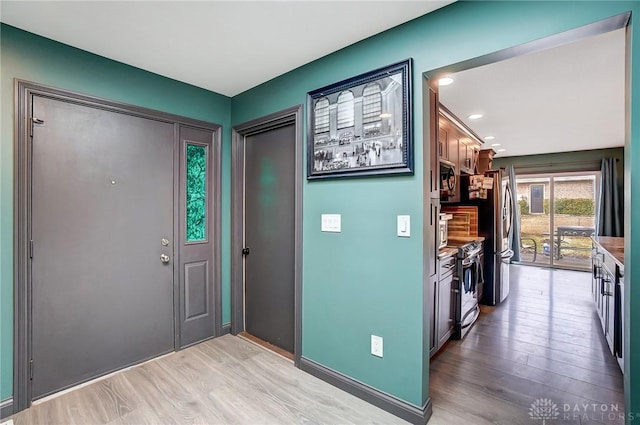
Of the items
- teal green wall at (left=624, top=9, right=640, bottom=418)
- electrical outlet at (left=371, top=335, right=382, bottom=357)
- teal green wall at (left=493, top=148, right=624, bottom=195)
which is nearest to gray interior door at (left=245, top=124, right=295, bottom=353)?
electrical outlet at (left=371, top=335, right=382, bottom=357)

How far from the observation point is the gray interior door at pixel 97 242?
6.73 feet

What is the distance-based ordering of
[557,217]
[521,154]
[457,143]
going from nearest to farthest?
[457,143] → [521,154] → [557,217]

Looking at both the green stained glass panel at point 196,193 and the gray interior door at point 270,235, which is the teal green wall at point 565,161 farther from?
the green stained glass panel at point 196,193

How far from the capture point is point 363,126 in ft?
6.65

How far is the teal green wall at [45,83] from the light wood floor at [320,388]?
0.69 m

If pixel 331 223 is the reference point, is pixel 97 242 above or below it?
below

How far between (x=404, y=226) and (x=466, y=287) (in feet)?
5.81

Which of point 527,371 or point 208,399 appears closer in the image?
point 208,399

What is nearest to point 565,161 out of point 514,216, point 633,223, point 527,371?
point 514,216

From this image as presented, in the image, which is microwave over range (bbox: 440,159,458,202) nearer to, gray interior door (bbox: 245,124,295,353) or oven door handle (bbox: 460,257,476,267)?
oven door handle (bbox: 460,257,476,267)

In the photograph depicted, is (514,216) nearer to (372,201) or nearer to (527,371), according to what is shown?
(527,371)

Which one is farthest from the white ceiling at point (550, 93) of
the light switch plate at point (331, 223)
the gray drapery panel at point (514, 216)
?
the gray drapery panel at point (514, 216)

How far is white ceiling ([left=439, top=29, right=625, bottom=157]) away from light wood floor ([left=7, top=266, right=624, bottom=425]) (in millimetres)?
2444

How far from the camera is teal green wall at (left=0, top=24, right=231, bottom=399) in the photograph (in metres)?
1.88
